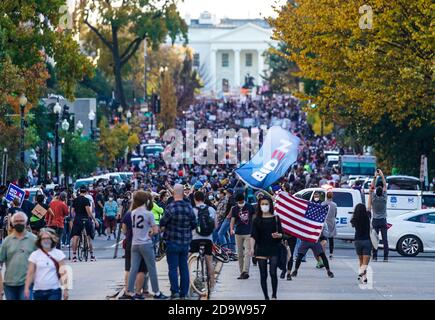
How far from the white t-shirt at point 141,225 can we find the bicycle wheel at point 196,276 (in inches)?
54.4

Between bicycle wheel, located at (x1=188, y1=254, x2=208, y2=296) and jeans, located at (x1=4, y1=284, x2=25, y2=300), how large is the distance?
200 inches

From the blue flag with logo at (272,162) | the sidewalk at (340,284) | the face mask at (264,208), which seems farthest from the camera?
the blue flag with logo at (272,162)

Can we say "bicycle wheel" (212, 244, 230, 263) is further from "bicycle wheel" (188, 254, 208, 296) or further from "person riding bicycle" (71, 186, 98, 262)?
"bicycle wheel" (188, 254, 208, 296)

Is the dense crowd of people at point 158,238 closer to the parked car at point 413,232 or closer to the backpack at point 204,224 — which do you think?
the backpack at point 204,224

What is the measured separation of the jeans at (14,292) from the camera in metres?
17.0

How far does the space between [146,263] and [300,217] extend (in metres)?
6.94

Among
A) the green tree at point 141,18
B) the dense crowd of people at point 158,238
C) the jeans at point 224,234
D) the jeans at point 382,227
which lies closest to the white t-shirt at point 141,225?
the dense crowd of people at point 158,238

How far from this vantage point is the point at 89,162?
64188mm

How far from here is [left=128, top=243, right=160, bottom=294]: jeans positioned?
2062cm

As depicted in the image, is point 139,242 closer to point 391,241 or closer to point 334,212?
point 334,212

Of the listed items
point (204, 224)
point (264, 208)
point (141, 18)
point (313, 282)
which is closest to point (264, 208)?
point (264, 208)

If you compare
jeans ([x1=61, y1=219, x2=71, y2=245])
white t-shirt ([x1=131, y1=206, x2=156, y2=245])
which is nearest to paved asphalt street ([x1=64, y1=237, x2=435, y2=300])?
white t-shirt ([x1=131, y1=206, x2=156, y2=245])

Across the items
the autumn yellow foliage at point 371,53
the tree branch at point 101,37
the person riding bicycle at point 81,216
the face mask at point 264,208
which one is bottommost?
the person riding bicycle at point 81,216
